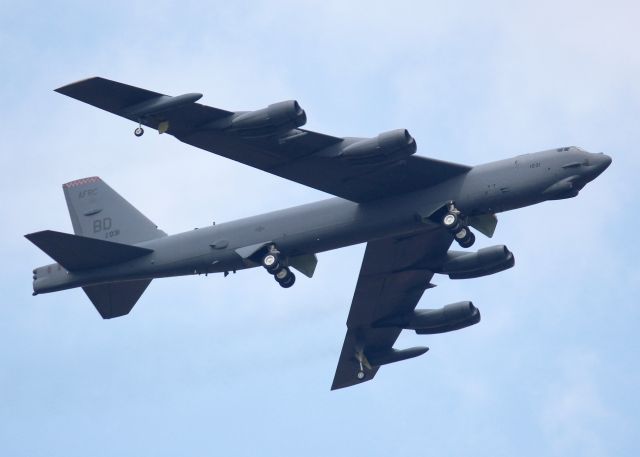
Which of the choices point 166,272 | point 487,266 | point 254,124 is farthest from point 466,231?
point 166,272

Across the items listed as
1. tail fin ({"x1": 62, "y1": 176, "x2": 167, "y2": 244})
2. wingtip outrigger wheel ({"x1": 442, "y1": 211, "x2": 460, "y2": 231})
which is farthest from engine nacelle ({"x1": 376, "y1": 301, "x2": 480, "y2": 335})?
tail fin ({"x1": 62, "y1": 176, "x2": 167, "y2": 244})

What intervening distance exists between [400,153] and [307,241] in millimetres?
5771

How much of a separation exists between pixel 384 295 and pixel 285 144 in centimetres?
1089

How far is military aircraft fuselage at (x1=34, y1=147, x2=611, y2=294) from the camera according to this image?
1864 inches

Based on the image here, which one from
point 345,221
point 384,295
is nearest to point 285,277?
point 345,221

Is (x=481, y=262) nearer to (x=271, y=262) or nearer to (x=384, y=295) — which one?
(x=384, y=295)

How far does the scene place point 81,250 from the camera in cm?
5088

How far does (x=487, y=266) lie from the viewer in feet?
172

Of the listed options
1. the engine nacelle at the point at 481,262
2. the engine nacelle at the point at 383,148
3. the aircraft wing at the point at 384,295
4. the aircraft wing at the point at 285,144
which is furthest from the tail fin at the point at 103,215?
the engine nacelle at the point at 481,262

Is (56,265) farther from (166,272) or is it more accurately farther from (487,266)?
(487,266)

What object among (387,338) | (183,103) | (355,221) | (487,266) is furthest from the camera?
(387,338)

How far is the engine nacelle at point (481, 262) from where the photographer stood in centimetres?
5238

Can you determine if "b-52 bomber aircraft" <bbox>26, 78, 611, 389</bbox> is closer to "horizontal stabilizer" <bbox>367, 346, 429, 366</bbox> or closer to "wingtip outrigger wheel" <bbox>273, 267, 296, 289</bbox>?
"wingtip outrigger wheel" <bbox>273, 267, 296, 289</bbox>

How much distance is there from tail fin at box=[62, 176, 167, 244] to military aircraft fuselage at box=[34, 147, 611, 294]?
63.3 inches
